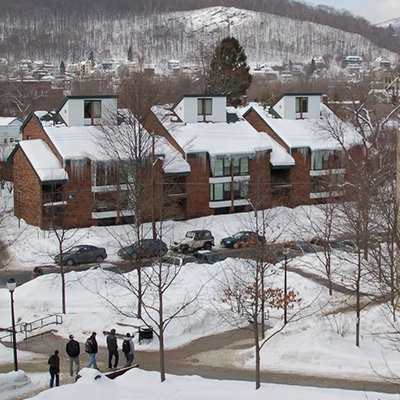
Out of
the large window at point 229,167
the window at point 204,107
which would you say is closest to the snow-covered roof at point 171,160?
the large window at point 229,167

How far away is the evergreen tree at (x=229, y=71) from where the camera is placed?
6994 centimetres

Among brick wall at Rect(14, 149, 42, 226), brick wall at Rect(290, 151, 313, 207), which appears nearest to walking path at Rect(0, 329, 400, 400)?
brick wall at Rect(14, 149, 42, 226)

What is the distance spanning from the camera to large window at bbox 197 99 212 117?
4681cm

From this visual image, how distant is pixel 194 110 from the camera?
46.6 meters

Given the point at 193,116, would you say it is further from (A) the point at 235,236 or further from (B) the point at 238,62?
(B) the point at 238,62

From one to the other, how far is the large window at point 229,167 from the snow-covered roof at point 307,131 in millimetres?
3803

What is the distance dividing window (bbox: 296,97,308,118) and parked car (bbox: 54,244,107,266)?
22.1 m

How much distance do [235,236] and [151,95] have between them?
10838 millimetres

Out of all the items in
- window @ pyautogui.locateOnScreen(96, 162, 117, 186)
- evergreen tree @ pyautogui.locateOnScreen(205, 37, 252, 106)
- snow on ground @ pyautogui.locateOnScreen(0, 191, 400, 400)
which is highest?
evergreen tree @ pyautogui.locateOnScreen(205, 37, 252, 106)

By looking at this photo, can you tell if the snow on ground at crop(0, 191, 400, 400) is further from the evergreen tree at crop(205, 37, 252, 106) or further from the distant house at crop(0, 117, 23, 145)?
the distant house at crop(0, 117, 23, 145)

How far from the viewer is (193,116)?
4666 centimetres

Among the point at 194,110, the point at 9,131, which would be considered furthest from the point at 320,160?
the point at 9,131

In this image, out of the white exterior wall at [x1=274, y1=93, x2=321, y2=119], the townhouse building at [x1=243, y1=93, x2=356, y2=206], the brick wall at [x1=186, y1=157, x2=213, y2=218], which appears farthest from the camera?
the white exterior wall at [x1=274, y1=93, x2=321, y2=119]

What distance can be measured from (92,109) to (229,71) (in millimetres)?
29586
